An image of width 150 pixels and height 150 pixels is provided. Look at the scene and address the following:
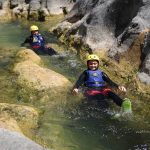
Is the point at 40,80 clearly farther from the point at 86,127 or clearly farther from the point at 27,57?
the point at 86,127

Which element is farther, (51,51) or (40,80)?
(51,51)

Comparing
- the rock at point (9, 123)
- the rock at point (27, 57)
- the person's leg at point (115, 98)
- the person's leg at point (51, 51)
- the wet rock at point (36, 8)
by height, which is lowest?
the wet rock at point (36, 8)

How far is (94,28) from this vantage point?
2036 cm

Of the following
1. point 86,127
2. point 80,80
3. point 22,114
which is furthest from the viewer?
point 80,80

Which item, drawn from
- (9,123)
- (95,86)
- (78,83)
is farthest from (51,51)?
(9,123)

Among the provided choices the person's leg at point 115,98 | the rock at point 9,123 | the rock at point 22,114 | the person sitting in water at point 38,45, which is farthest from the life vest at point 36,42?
the rock at point 9,123

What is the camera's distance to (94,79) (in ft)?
46.7

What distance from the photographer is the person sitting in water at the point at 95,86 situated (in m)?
12.9

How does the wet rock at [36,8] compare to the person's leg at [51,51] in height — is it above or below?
below

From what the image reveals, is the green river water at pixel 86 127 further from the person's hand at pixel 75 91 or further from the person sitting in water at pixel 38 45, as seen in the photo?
the person sitting in water at pixel 38 45

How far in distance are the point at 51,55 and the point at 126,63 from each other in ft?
17.6

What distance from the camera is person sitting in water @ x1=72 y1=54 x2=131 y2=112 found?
12922 millimetres

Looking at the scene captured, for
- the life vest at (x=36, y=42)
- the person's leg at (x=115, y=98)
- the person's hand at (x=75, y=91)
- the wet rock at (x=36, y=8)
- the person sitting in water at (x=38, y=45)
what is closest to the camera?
the person's leg at (x=115, y=98)

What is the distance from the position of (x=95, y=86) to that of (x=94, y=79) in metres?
0.33
